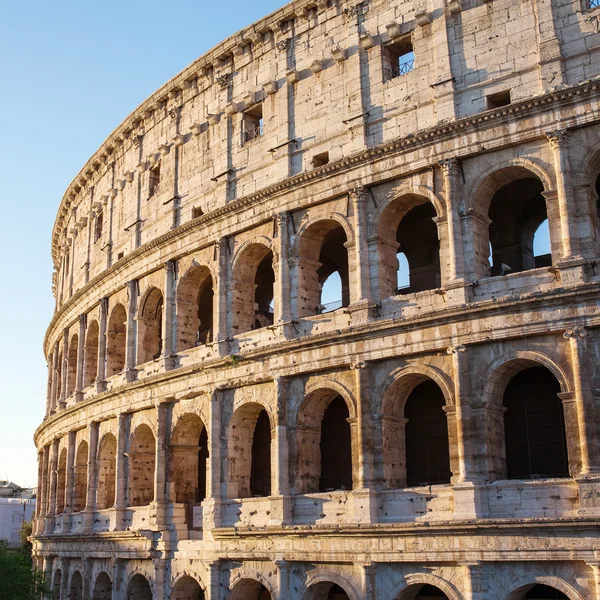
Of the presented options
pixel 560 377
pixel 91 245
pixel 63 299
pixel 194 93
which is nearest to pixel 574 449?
pixel 560 377

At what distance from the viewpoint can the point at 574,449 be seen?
15.9m

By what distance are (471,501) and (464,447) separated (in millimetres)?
1059

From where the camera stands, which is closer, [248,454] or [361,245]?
[361,245]

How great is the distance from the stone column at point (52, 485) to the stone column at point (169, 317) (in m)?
10.2

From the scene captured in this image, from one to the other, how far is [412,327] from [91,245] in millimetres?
17097

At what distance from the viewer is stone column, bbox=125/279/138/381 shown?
2619 cm

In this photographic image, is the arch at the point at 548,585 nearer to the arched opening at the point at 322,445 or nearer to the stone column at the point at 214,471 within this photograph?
the arched opening at the point at 322,445

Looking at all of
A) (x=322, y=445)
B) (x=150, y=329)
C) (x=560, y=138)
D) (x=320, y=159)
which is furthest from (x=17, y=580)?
(x=560, y=138)

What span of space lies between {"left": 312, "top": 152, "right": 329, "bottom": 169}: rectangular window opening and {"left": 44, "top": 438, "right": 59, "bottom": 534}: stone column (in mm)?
16792

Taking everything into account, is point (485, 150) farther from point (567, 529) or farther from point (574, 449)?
point (567, 529)

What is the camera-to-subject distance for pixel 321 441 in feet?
70.4

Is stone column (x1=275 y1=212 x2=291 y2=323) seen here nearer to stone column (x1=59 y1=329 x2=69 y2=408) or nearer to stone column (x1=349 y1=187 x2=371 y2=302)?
stone column (x1=349 y1=187 x2=371 y2=302)

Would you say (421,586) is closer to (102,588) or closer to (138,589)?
(138,589)

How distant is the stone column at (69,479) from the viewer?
29328 mm
